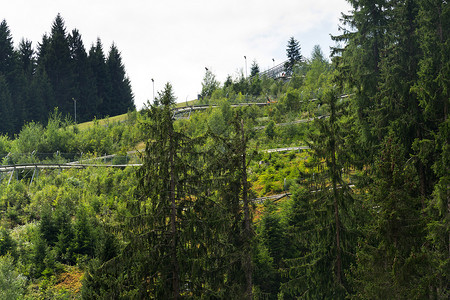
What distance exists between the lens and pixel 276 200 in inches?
953

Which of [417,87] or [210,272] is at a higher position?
[417,87]

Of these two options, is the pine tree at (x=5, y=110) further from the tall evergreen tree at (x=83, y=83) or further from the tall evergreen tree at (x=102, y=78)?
the tall evergreen tree at (x=102, y=78)

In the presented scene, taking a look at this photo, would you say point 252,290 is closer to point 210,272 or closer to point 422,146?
point 210,272

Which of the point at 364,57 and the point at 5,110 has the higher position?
the point at 5,110

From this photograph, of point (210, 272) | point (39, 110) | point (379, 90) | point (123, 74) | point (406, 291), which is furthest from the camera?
point (123, 74)

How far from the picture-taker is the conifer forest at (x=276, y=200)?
12.8 metres

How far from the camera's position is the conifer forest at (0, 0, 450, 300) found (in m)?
12.8

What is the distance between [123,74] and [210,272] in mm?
80351


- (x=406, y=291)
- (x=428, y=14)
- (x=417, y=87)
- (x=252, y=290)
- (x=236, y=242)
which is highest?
(x=428, y=14)

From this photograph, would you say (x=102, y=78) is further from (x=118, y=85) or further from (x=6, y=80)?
(x=6, y=80)

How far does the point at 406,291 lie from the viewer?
41.5 feet

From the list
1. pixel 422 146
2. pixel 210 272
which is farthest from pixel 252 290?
pixel 422 146

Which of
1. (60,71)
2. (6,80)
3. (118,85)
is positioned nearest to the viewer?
(6,80)

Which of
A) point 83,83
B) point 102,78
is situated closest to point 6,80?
point 83,83
